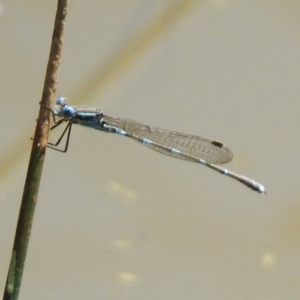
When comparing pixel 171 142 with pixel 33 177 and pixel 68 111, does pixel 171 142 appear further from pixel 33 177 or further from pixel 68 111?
pixel 33 177

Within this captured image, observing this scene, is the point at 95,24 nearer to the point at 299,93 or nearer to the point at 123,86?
the point at 123,86

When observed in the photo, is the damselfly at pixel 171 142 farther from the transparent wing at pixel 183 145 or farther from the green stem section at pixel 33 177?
the green stem section at pixel 33 177

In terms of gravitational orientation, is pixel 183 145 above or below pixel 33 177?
above

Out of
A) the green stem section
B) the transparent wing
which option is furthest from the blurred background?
the green stem section

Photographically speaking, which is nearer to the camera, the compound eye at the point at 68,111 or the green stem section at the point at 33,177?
the green stem section at the point at 33,177

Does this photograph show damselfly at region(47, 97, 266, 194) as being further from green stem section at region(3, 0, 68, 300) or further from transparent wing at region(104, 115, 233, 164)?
green stem section at region(3, 0, 68, 300)

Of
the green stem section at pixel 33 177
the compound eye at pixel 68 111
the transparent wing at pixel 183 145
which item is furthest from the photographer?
the transparent wing at pixel 183 145

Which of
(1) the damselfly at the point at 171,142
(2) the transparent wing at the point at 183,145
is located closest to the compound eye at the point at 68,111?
(1) the damselfly at the point at 171,142

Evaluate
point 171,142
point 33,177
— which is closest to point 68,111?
point 171,142
